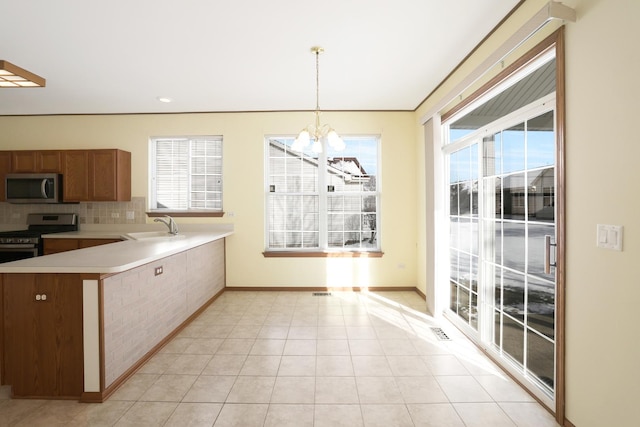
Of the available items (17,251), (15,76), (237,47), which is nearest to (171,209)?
(17,251)

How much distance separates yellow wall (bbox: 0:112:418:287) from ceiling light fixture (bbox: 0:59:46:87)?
216 centimetres

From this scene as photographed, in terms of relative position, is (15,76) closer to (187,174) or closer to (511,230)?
(187,174)

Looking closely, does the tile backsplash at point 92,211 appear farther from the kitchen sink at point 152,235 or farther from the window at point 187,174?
the kitchen sink at point 152,235

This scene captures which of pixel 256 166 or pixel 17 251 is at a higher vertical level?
pixel 256 166

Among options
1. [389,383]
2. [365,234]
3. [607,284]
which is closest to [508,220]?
[607,284]

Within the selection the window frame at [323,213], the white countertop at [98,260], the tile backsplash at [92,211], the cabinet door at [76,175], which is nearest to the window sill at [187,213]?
the tile backsplash at [92,211]

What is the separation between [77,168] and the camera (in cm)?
465

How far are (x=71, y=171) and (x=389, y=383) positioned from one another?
4990 mm

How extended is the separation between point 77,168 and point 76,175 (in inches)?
4.0

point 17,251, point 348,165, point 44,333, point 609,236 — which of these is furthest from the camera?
point 348,165

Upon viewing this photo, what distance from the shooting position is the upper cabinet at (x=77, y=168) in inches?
183

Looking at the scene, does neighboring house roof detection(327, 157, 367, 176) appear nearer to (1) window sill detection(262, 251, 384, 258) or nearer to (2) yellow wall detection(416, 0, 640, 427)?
(1) window sill detection(262, 251, 384, 258)

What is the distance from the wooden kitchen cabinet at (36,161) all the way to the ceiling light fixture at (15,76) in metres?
2.14

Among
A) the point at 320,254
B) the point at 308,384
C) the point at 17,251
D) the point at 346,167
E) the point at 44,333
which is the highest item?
the point at 346,167
